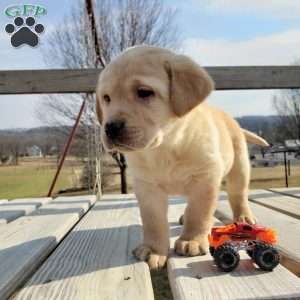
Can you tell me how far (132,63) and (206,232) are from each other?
0.64 meters

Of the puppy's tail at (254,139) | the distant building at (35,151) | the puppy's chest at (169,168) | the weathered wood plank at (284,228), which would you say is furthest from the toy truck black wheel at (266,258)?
the distant building at (35,151)

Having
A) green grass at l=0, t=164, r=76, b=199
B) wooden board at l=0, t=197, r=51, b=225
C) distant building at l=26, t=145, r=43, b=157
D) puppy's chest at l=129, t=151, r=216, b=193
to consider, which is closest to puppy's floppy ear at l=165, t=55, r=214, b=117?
puppy's chest at l=129, t=151, r=216, b=193

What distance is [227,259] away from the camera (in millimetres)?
1231

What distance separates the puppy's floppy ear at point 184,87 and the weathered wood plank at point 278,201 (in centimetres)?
87

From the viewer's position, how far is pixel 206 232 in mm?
1668

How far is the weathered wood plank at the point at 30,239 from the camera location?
1.32m

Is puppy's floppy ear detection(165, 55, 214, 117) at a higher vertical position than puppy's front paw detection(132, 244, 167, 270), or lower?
higher

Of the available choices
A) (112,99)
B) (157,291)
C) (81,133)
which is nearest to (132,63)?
(112,99)

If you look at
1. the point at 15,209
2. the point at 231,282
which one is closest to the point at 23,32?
the point at 15,209

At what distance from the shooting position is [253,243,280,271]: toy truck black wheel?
1.22 m

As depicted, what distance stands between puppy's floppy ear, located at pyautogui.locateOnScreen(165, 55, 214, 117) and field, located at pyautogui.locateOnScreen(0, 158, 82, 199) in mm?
7117

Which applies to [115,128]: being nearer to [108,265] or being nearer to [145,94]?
[145,94]

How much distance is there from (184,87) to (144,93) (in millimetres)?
160

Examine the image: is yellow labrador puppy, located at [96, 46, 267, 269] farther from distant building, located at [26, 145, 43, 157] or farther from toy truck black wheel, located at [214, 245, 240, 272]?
distant building, located at [26, 145, 43, 157]
